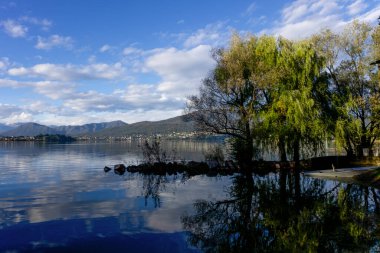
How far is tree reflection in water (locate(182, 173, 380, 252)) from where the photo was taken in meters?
10.8

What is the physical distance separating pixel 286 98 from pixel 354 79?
10.0 meters

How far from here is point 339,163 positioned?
35125mm

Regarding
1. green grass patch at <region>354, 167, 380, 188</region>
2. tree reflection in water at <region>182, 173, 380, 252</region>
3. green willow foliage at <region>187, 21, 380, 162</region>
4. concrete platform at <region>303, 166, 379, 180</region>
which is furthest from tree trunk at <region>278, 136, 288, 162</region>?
tree reflection in water at <region>182, 173, 380, 252</region>

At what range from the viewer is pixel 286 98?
107ft

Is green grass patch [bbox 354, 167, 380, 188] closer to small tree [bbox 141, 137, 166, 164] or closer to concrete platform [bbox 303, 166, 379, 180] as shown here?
concrete platform [bbox 303, 166, 379, 180]

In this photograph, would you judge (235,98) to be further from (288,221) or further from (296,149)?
(288,221)

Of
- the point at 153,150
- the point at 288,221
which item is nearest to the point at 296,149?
the point at 153,150

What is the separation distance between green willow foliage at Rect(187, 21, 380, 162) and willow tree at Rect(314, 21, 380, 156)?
0.10 meters

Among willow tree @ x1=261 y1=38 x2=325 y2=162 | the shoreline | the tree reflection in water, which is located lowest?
the tree reflection in water

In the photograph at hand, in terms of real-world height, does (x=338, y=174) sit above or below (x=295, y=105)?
Answer: below

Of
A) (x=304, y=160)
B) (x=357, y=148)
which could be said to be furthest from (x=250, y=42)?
(x=357, y=148)

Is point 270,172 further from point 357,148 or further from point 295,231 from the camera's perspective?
point 295,231

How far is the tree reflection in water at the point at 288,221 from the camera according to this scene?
10.8m

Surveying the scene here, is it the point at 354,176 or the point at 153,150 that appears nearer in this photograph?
the point at 354,176
